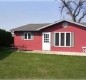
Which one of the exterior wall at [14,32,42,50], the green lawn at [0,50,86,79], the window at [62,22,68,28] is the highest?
the window at [62,22,68,28]

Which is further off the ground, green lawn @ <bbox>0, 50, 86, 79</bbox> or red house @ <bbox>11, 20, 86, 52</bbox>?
red house @ <bbox>11, 20, 86, 52</bbox>

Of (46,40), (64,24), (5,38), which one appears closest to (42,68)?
(64,24)

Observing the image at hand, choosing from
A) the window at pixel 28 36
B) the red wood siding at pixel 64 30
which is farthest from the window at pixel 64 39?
the window at pixel 28 36

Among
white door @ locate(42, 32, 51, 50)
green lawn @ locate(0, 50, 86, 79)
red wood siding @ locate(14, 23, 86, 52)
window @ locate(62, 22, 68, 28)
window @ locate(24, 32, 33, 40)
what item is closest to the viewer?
green lawn @ locate(0, 50, 86, 79)

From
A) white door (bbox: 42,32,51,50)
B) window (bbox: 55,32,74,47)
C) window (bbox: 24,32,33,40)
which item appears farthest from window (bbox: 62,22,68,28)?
window (bbox: 24,32,33,40)

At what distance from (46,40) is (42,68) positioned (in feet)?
50.5

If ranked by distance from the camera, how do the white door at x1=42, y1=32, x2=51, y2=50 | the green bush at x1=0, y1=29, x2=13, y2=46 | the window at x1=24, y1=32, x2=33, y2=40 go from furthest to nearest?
the green bush at x1=0, y1=29, x2=13, y2=46
the window at x1=24, y1=32, x2=33, y2=40
the white door at x1=42, y1=32, x2=51, y2=50

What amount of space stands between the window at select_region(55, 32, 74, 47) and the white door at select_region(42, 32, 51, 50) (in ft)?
3.07

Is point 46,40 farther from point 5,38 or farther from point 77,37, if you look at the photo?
point 5,38

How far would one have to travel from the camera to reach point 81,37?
34562 mm

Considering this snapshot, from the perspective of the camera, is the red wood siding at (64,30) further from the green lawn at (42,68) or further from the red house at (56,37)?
the green lawn at (42,68)

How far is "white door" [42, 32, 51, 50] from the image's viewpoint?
3581 centimetres

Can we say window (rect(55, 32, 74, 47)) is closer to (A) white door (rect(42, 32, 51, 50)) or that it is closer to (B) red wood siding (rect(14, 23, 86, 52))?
(B) red wood siding (rect(14, 23, 86, 52))

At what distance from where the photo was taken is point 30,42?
122ft
